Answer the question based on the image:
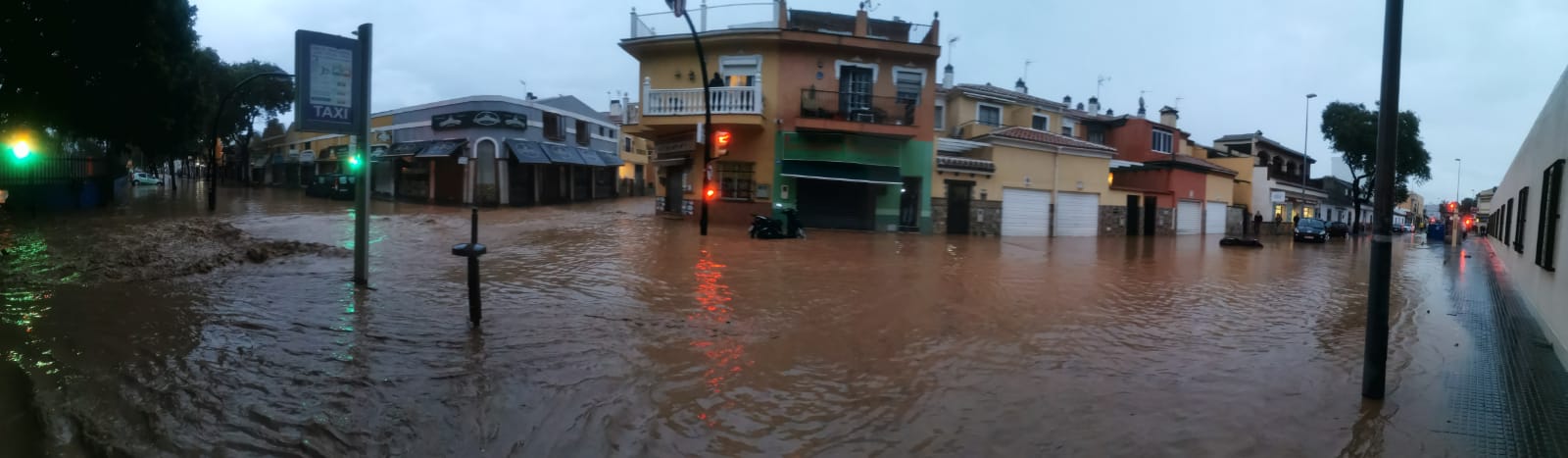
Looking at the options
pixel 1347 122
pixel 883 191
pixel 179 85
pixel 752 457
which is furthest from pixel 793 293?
pixel 1347 122

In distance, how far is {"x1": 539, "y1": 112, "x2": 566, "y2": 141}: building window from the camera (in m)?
34.2

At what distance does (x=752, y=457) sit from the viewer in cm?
386

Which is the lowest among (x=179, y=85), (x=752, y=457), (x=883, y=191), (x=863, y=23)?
(x=752, y=457)

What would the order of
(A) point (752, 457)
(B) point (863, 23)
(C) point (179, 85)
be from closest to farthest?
(A) point (752, 457) < (C) point (179, 85) < (B) point (863, 23)

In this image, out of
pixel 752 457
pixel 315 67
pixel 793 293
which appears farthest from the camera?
pixel 793 293

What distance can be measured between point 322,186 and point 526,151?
12088 millimetres

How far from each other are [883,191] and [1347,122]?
4240 centimetres

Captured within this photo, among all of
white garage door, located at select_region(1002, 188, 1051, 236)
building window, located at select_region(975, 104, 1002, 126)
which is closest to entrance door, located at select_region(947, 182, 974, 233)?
white garage door, located at select_region(1002, 188, 1051, 236)

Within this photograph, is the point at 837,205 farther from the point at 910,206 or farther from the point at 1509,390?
the point at 1509,390

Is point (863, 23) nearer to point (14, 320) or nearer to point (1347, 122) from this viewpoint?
point (14, 320)

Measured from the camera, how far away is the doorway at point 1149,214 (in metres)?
33.0

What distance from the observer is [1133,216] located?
3244 cm

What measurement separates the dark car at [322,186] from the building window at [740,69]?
22665 mm

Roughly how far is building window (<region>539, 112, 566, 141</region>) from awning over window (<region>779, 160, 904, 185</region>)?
1650 centimetres
